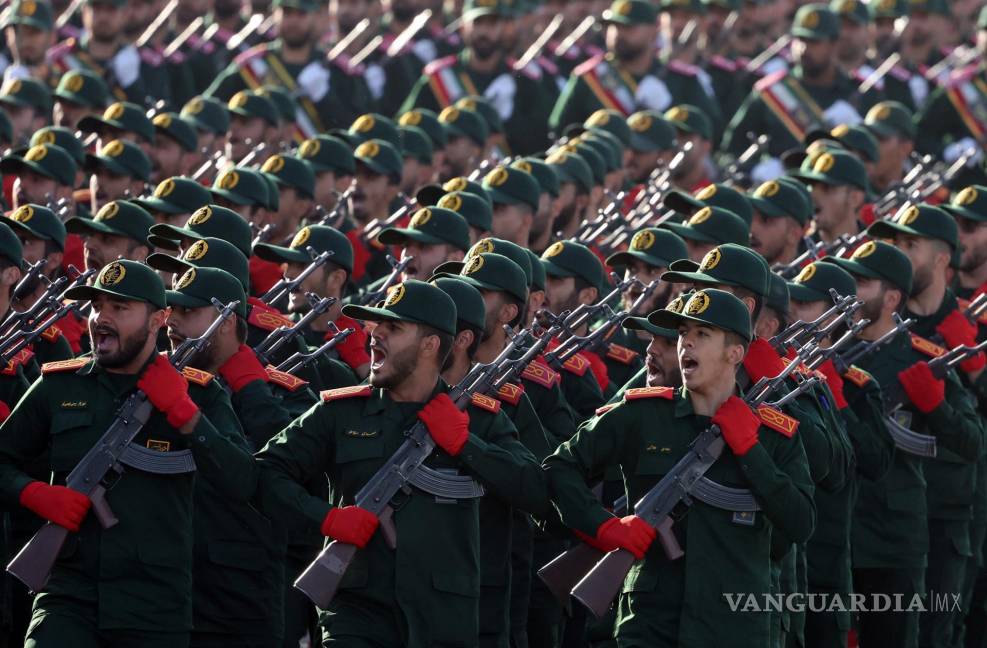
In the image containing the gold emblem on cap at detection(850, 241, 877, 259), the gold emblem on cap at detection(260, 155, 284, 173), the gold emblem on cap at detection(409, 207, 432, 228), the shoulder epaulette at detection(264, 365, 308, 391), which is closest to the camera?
the shoulder epaulette at detection(264, 365, 308, 391)

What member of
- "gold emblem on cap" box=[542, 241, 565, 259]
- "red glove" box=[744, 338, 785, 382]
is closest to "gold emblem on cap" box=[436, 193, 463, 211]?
"gold emblem on cap" box=[542, 241, 565, 259]

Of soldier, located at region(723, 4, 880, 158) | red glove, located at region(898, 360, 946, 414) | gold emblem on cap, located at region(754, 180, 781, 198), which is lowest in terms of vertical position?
soldier, located at region(723, 4, 880, 158)

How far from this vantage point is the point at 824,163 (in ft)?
62.1

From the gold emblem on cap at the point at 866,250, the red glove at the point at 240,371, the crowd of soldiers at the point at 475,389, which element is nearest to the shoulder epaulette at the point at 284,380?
the crowd of soldiers at the point at 475,389

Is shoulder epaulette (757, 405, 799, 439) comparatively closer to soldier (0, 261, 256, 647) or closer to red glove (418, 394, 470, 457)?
red glove (418, 394, 470, 457)

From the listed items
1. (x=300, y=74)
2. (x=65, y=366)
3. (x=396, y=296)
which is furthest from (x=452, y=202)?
(x=300, y=74)

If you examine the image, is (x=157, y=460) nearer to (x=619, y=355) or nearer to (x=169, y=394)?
(x=169, y=394)

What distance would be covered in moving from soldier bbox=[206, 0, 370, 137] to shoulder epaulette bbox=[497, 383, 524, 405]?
12876 millimetres

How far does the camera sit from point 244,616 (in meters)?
12.6

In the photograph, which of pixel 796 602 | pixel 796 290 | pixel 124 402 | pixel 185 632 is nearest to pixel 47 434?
pixel 124 402

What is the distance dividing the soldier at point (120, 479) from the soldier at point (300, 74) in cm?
1370

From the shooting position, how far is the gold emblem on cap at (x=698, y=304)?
1145cm

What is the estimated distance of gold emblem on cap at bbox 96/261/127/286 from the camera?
1148 centimetres

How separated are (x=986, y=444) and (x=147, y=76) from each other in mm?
13010
